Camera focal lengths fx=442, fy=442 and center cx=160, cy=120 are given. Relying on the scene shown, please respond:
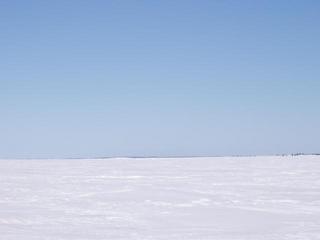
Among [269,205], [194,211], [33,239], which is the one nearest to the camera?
[33,239]

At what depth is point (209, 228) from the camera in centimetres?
766

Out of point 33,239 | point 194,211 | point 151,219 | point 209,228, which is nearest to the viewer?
point 33,239

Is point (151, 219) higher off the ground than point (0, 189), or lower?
lower

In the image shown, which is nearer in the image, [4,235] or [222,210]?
[4,235]

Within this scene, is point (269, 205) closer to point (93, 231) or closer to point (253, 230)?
point (253, 230)

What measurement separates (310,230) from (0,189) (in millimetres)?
10324

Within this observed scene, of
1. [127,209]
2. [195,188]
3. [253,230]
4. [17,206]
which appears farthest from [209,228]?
[195,188]

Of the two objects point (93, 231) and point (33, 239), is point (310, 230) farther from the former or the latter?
point (33, 239)

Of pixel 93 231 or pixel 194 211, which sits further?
pixel 194 211

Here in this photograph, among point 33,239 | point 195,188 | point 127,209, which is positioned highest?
point 195,188

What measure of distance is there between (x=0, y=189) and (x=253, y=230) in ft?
31.2

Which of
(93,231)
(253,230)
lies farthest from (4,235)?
(253,230)

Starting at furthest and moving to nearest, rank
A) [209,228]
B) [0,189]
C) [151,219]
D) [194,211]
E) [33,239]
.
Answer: [0,189]
[194,211]
[151,219]
[209,228]
[33,239]

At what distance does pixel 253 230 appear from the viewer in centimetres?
743
